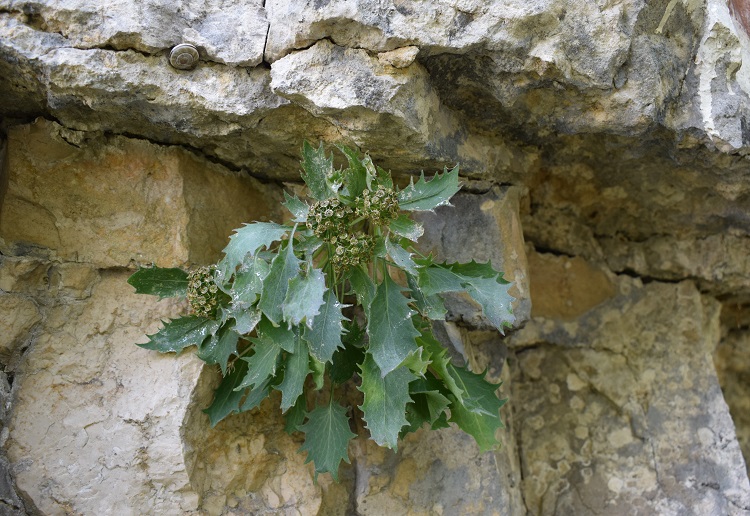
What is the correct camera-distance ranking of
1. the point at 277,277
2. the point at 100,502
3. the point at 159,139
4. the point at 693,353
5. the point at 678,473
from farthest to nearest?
the point at 693,353 → the point at 678,473 → the point at 159,139 → the point at 100,502 → the point at 277,277

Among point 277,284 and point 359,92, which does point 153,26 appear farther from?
point 277,284

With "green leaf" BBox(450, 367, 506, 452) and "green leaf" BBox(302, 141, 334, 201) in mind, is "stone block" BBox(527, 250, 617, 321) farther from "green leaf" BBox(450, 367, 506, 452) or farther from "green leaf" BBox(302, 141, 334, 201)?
"green leaf" BBox(302, 141, 334, 201)

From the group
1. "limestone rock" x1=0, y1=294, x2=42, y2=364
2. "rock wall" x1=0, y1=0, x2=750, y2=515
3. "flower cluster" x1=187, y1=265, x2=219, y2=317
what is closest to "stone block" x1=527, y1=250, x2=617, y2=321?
"rock wall" x1=0, y1=0, x2=750, y2=515

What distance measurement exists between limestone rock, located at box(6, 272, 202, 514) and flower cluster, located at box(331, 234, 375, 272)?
0.49 metres

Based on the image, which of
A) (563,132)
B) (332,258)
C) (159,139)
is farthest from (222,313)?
(563,132)

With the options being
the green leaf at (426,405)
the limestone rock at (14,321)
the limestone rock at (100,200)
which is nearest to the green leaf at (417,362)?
the green leaf at (426,405)

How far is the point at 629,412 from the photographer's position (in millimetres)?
2400

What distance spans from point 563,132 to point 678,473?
3.61 feet

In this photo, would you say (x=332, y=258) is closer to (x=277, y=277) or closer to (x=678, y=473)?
(x=277, y=277)

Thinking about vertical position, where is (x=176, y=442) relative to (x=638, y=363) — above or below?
below

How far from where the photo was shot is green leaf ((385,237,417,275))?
5.63ft

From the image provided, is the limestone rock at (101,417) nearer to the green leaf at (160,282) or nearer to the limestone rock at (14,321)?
the limestone rock at (14,321)

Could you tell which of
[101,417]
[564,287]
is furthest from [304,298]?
[564,287]

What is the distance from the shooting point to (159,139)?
205cm
